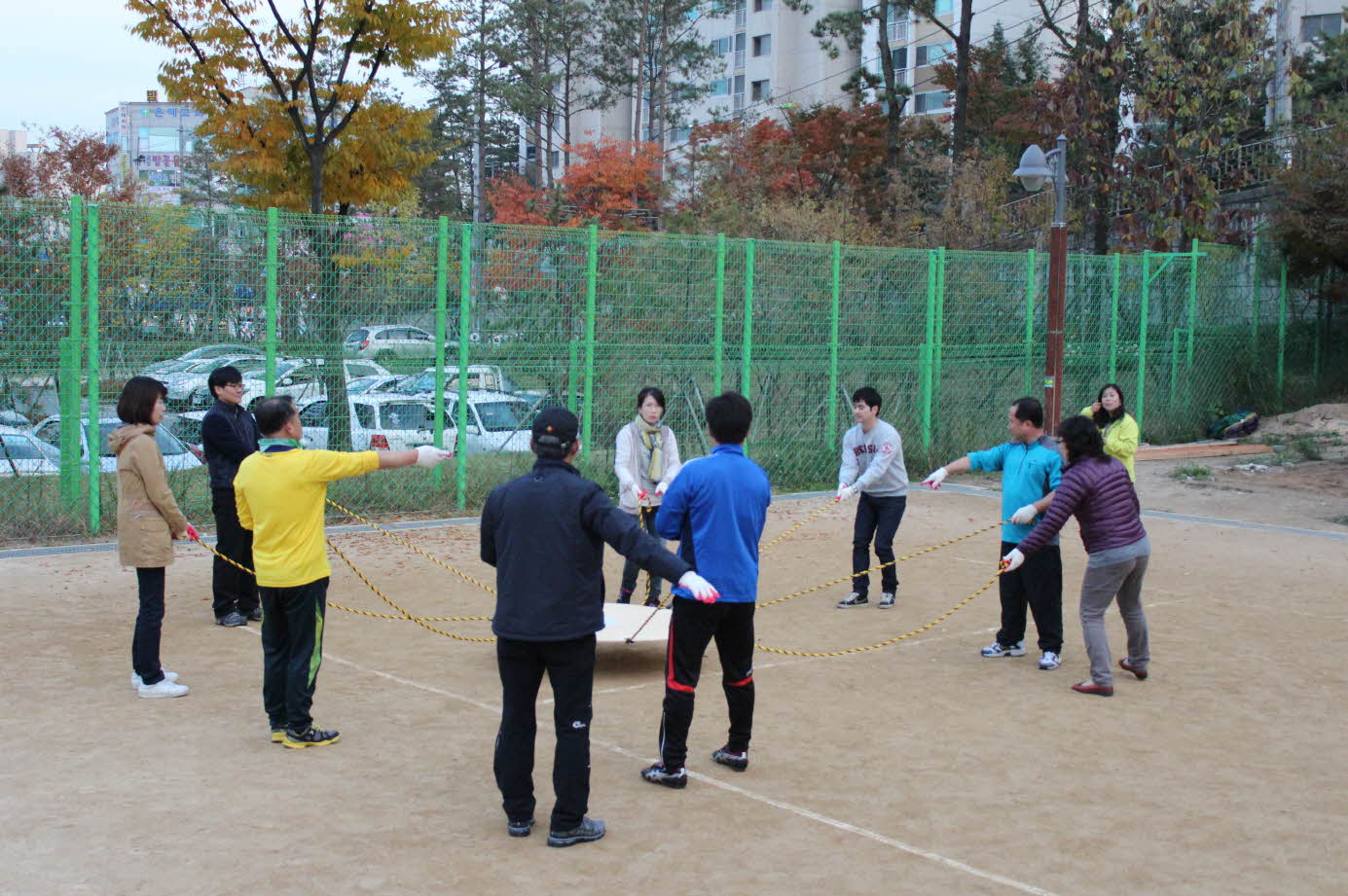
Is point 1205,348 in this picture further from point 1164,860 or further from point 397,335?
point 1164,860

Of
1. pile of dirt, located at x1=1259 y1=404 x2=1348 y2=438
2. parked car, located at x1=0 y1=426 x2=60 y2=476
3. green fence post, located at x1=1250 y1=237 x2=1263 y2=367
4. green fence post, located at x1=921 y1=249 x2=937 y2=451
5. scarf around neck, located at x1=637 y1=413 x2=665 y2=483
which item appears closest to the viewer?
Result: scarf around neck, located at x1=637 y1=413 x2=665 y2=483

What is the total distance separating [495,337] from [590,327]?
1.13 metres

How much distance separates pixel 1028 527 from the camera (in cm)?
848

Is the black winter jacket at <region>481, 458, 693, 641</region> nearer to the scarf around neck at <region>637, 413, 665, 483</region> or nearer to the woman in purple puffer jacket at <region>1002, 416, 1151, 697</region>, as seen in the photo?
the woman in purple puffer jacket at <region>1002, 416, 1151, 697</region>

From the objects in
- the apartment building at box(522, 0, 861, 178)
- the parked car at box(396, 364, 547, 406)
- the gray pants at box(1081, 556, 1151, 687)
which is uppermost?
the apartment building at box(522, 0, 861, 178)

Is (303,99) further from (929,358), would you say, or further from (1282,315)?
(1282,315)

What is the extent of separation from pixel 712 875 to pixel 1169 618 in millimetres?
5864

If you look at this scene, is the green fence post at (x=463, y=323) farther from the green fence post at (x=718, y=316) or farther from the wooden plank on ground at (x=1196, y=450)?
the wooden plank on ground at (x=1196, y=450)

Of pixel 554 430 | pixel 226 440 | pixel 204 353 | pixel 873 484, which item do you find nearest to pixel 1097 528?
pixel 873 484

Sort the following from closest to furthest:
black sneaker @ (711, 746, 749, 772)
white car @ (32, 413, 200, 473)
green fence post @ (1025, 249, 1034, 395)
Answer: black sneaker @ (711, 746, 749, 772) < white car @ (32, 413, 200, 473) < green fence post @ (1025, 249, 1034, 395)

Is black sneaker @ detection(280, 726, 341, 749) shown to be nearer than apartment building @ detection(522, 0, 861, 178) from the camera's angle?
Yes

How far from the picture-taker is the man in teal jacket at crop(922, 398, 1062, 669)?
26.4 feet

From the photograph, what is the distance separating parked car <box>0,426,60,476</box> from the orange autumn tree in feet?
82.1

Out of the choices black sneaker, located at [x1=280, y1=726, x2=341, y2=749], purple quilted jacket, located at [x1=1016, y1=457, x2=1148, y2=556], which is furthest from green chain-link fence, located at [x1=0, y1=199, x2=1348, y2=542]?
purple quilted jacket, located at [x1=1016, y1=457, x2=1148, y2=556]
